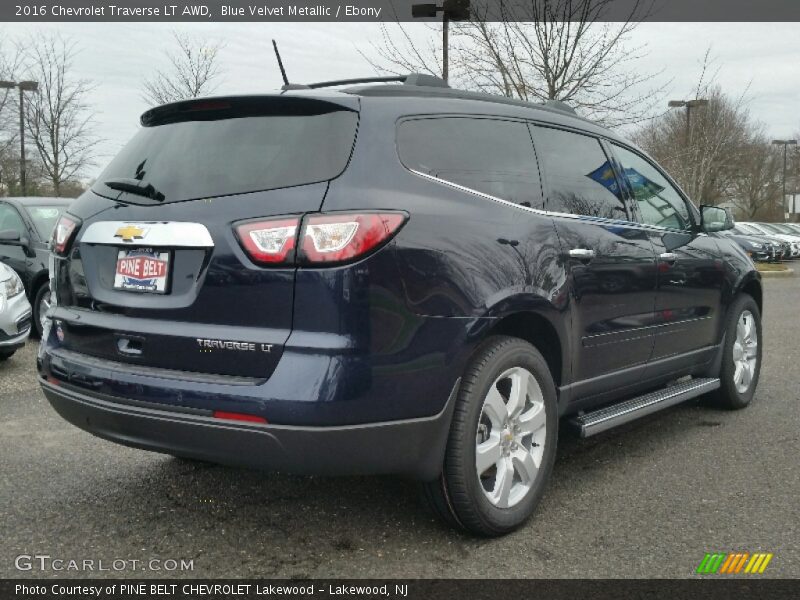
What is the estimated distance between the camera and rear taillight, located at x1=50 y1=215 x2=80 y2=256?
10.5ft

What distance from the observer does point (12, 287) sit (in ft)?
23.1

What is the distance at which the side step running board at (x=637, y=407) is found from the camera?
12.2 feet

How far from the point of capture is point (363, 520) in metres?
3.35

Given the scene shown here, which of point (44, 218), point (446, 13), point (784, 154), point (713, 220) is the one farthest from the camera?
point (784, 154)

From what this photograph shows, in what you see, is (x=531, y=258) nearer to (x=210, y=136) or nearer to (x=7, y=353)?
(x=210, y=136)

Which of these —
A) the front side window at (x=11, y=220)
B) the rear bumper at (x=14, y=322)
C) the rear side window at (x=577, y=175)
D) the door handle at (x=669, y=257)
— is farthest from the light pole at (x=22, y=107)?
the door handle at (x=669, y=257)

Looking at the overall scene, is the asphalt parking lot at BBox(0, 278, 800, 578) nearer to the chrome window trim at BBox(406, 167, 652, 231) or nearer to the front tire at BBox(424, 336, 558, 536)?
the front tire at BBox(424, 336, 558, 536)

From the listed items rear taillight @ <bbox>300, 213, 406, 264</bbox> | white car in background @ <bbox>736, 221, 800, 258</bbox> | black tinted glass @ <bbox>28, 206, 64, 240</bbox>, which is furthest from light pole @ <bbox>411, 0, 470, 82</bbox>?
white car in background @ <bbox>736, 221, 800, 258</bbox>

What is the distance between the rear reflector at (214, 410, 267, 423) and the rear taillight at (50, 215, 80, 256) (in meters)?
1.07

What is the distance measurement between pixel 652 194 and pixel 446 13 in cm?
1032

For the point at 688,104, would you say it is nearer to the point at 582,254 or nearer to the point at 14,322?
the point at 14,322

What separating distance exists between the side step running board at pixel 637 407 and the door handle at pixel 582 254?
30.2 inches
